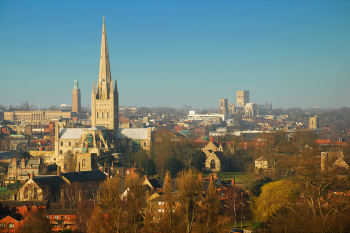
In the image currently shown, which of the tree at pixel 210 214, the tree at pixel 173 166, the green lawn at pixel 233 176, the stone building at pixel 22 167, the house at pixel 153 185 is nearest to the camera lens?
the tree at pixel 210 214

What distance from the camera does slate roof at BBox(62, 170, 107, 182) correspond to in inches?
2225

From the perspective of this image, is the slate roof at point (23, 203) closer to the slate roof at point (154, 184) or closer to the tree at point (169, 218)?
the slate roof at point (154, 184)

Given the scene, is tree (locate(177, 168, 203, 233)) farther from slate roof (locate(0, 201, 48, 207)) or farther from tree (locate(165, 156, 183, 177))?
tree (locate(165, 156, 183, 177))

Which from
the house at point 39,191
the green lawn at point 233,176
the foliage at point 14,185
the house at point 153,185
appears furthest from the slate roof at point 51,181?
the green lawn at point 233,176

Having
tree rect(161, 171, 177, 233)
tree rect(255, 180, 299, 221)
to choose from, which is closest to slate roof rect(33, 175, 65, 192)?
tree rect(255, 180, 299, 221)

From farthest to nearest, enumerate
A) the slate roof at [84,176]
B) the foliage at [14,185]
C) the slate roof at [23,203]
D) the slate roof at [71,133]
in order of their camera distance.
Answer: the slate roof at [71,133], the foliage at [14,185], the slate roof at [84,176], the slate roof at [23,203]

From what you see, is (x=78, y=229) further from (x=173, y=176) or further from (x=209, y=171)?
(x=209, y=171)

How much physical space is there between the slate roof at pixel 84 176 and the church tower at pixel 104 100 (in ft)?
106

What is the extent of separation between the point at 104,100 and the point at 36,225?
183ft

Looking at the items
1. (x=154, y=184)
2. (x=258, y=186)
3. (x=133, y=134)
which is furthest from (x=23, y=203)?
(x=133, y=134)

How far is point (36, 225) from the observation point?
3834 cm

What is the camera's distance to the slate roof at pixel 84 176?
5652 centimetres

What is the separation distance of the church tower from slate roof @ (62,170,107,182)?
1270 inches

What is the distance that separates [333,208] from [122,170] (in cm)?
3294
